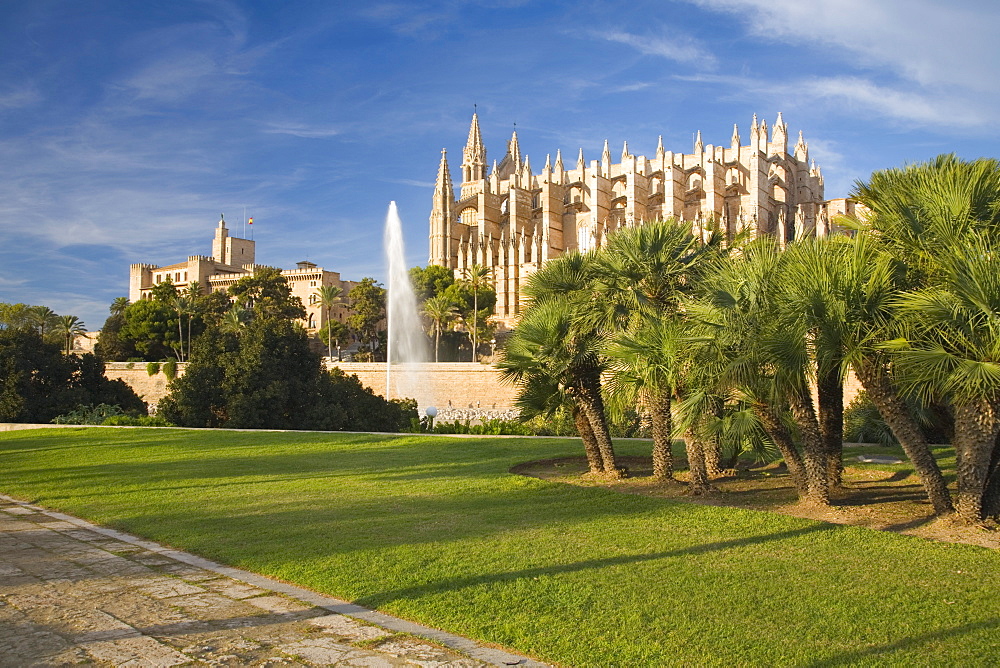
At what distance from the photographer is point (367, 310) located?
51.1 meters

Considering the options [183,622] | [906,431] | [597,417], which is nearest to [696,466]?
[597,417]

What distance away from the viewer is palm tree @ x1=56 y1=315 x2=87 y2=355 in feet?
200

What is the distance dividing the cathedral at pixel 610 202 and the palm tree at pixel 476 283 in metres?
1.32

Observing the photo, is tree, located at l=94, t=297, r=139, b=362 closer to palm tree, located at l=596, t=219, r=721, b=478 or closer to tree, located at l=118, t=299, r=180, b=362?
tree, located at l=118, t=299, r=180, b=362

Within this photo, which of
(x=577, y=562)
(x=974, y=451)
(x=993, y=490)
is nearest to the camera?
(x=577, y=562)

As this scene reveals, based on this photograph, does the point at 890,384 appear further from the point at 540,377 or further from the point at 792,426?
the point at 540,377

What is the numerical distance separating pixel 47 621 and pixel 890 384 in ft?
22.5

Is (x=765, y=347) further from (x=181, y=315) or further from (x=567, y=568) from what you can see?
(x=181, y=315)

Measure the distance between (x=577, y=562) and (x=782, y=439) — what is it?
336 centimetres

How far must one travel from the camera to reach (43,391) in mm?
23641

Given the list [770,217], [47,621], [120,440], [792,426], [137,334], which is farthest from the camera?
[770,217]

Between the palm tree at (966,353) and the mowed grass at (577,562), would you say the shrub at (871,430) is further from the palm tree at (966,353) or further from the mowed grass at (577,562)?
the mowed grass at (577,562)

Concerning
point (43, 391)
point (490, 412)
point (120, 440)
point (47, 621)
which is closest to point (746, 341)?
point (47, 621)

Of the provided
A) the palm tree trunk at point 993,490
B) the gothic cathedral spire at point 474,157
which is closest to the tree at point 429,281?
the gothic cathedral spire at point 474,157
